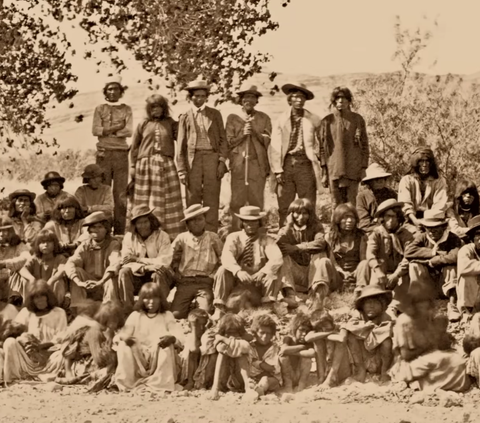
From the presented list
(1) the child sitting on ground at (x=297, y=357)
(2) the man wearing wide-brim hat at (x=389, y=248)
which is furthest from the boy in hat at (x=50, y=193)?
(1) the child sitting on ground at (x=297, y=357)

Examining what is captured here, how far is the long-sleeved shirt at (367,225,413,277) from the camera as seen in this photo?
47.4 feet

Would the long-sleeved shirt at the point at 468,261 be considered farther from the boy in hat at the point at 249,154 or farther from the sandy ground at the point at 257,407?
the boy in hat at the point at 249,154

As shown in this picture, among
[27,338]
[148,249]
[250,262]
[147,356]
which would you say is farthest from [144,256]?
[147,356]

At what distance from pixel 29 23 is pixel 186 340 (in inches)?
279

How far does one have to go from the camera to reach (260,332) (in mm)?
13141

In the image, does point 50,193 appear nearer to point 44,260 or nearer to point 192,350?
point 44,260

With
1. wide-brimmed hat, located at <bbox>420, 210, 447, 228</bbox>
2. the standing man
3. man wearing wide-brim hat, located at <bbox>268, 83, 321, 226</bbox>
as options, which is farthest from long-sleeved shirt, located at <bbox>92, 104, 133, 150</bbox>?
wide-brimmed hat, located at <bbox>420, 210, 447, 228</bbox>

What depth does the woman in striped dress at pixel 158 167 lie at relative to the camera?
16.2m

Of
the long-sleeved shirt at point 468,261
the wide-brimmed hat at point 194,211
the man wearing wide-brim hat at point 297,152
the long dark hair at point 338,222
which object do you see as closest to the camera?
the long-sleeved shirt at point 468,261

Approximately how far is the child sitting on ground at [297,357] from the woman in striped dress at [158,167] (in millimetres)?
3269

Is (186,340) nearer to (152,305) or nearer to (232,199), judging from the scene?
(152,305)

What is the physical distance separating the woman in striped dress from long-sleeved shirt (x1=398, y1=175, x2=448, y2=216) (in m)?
2.27

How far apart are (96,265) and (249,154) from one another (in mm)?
2245

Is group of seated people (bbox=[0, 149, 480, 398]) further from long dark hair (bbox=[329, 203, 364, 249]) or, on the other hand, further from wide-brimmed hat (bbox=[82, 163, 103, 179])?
wide-brimmed hat (bbox=[82, 163, 103, 179])
